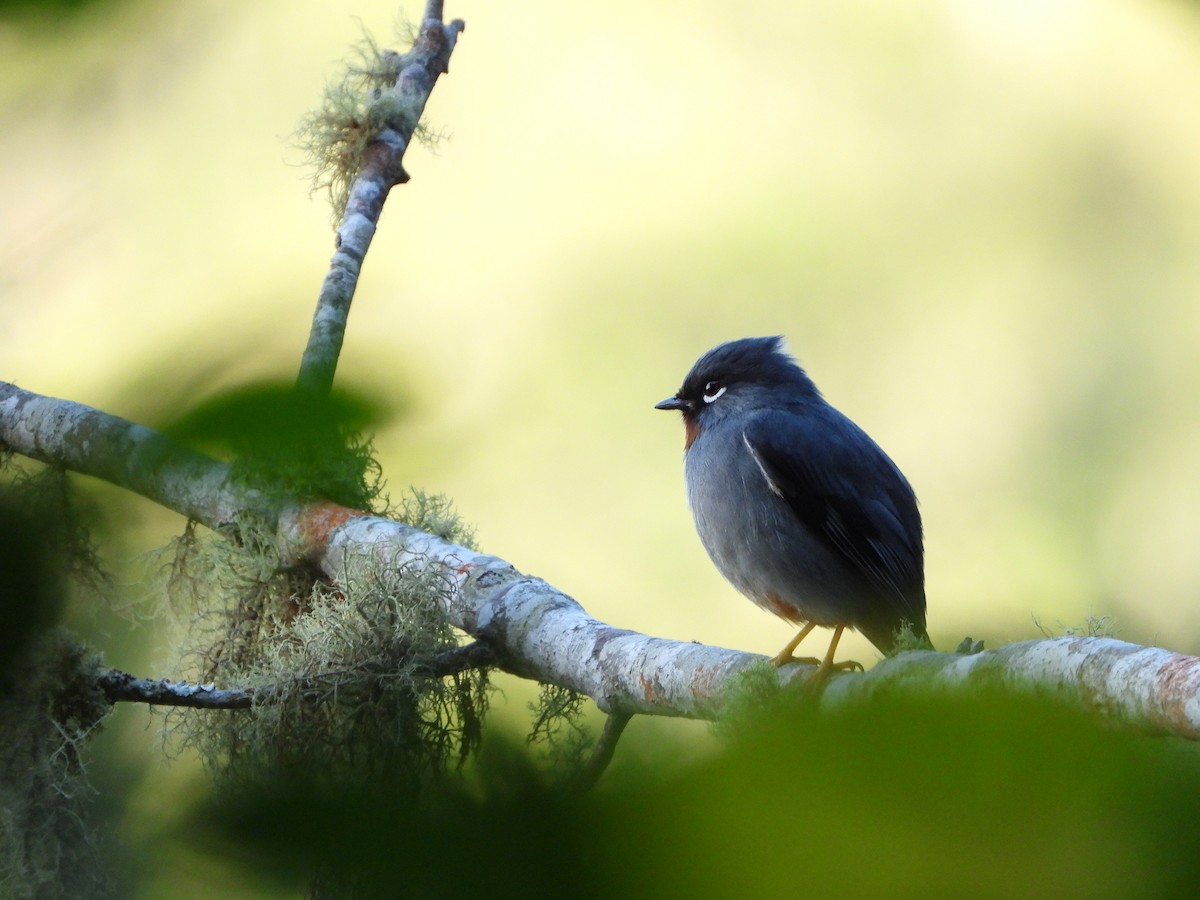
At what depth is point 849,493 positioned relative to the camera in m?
3.08

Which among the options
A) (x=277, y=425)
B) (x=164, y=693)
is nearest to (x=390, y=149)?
(x=164, y=693)

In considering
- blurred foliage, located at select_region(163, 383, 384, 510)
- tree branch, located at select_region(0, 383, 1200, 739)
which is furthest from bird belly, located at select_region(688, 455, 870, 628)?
blurred foliage, located at select_region(163, 383, 384, 510)

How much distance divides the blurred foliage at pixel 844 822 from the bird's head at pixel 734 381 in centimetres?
316

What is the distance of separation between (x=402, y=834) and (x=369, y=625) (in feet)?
5.96

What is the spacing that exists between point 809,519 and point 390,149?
5.21 feet

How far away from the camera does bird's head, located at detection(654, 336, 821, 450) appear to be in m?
3.54

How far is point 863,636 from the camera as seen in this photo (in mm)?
3131

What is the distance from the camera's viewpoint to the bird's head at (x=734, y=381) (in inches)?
139

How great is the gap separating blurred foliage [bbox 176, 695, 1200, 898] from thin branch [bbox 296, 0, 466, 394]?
2.31m

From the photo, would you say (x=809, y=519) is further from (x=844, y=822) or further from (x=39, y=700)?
(x=844, y=822)

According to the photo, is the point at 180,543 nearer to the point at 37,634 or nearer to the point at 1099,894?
the point at 37,634

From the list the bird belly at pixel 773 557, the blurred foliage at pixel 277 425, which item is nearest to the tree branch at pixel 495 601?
the blurred foliage at pixel 277 425

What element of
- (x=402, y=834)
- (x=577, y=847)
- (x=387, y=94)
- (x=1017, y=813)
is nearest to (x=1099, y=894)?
(x=1017, y=813)

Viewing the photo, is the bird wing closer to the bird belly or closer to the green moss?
the bird belly
